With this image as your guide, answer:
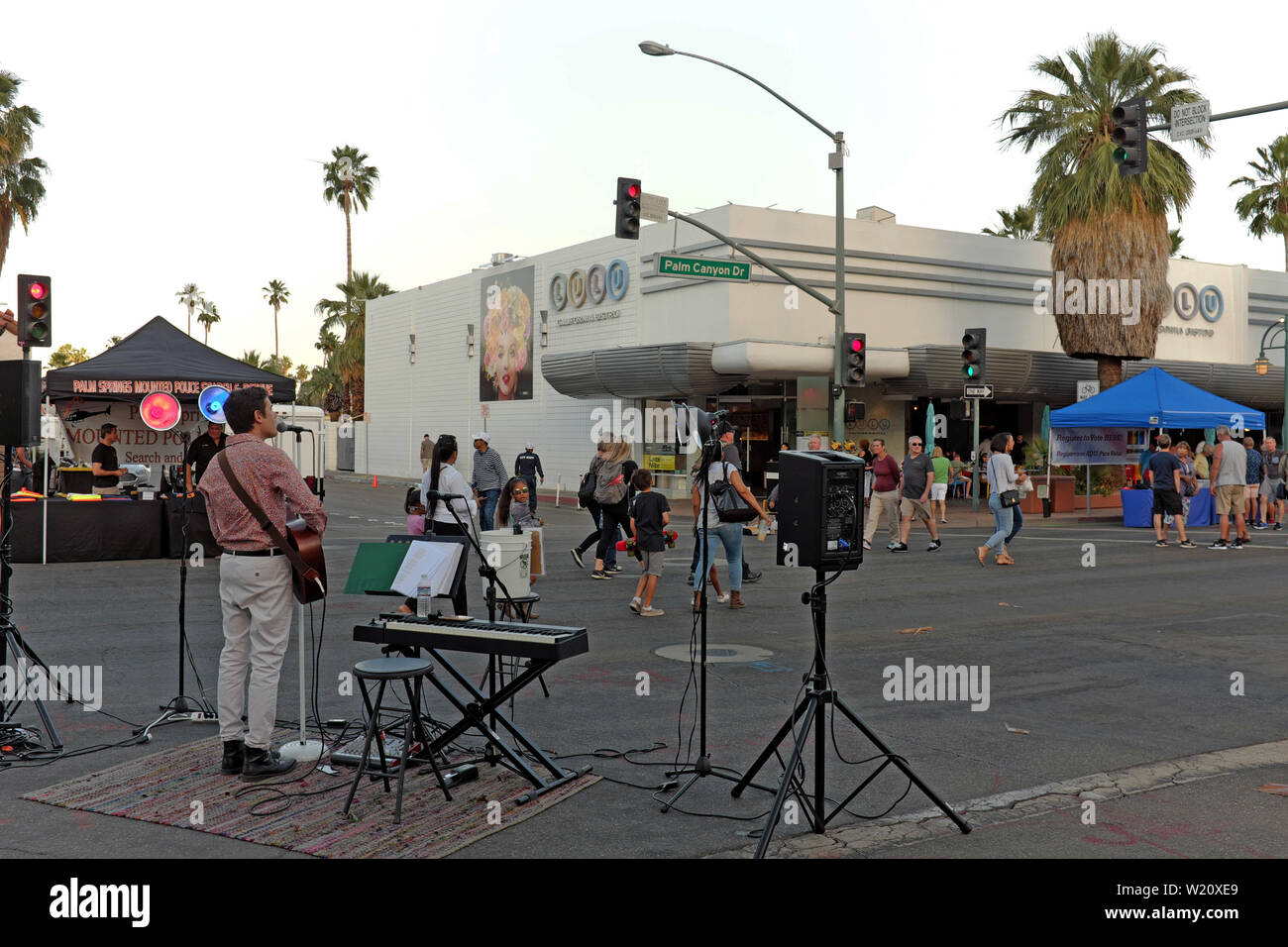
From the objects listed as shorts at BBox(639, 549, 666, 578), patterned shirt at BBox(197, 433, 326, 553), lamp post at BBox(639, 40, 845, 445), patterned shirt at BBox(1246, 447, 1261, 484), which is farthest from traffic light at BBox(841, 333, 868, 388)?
patterned shirt at BBox(197, 433, 326, 553)

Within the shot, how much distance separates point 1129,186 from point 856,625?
22070 mm

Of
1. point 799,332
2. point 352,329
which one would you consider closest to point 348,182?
point 352,329

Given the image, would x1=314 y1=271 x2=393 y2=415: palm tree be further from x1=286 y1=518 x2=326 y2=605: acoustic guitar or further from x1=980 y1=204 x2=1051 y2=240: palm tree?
x1=286 y1=518 x2=326 y2=605: acoustic guitar

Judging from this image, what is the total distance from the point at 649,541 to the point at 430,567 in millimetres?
5682

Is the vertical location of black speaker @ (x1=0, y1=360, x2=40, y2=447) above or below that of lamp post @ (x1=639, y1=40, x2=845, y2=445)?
below

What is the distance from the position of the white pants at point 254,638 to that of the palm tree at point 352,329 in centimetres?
5264

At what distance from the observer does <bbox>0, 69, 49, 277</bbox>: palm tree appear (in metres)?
35.1

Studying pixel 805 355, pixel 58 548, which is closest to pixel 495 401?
pixel 805 355

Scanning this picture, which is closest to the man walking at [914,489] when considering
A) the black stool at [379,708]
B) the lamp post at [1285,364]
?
the black stool at [379,708]

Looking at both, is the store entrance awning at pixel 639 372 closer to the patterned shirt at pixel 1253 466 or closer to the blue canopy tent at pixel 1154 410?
the blue canopy tent at pixel 1154 410

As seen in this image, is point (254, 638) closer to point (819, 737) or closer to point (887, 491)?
point (819, 737)

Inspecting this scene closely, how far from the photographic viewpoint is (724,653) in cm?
966

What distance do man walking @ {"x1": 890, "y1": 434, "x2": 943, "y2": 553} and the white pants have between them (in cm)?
1375

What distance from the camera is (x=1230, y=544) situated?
1967cm
